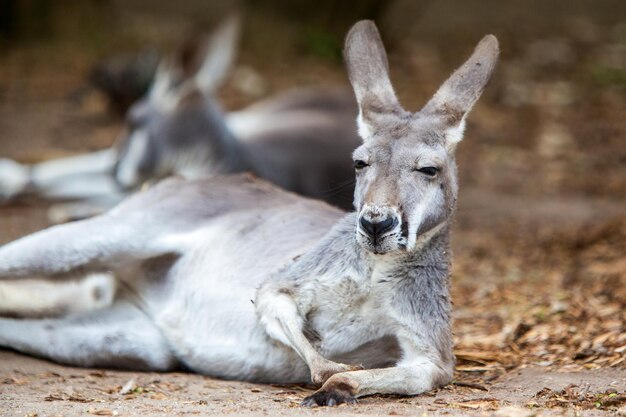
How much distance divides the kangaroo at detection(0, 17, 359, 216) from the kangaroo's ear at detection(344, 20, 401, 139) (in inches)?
97.6

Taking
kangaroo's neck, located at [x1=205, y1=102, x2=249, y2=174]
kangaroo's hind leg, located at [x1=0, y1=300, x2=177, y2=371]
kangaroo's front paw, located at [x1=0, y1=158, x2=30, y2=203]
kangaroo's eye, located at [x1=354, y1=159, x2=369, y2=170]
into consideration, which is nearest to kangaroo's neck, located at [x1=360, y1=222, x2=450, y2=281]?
kangaroo's eye, located at [x1=354, y1=159, x2=369, y2=170]

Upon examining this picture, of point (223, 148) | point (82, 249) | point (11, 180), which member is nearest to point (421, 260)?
point (82, 249)

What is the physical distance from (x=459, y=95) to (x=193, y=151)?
3.45 meters

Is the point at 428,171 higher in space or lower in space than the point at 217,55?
lower

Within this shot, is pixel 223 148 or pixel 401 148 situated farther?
pixel 223 148

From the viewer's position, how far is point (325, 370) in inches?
147

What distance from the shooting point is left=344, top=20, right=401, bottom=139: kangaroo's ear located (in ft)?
14.0

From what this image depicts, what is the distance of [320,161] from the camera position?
767 cm

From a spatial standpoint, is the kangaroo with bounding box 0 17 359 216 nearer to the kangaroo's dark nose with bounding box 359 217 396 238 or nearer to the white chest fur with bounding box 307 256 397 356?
the white chest fur with bounding box 307 256 397 356

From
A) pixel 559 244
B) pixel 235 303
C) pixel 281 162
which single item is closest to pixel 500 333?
pixel 235 303

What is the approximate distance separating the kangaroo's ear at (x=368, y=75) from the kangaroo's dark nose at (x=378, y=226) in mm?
569

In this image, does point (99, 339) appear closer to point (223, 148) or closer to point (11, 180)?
point (223, 148)

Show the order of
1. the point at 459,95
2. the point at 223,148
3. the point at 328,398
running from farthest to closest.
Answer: the point at 223,148 → the point at 459,95 → the point at 328,398

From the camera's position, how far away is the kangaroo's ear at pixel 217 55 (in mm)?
7508
